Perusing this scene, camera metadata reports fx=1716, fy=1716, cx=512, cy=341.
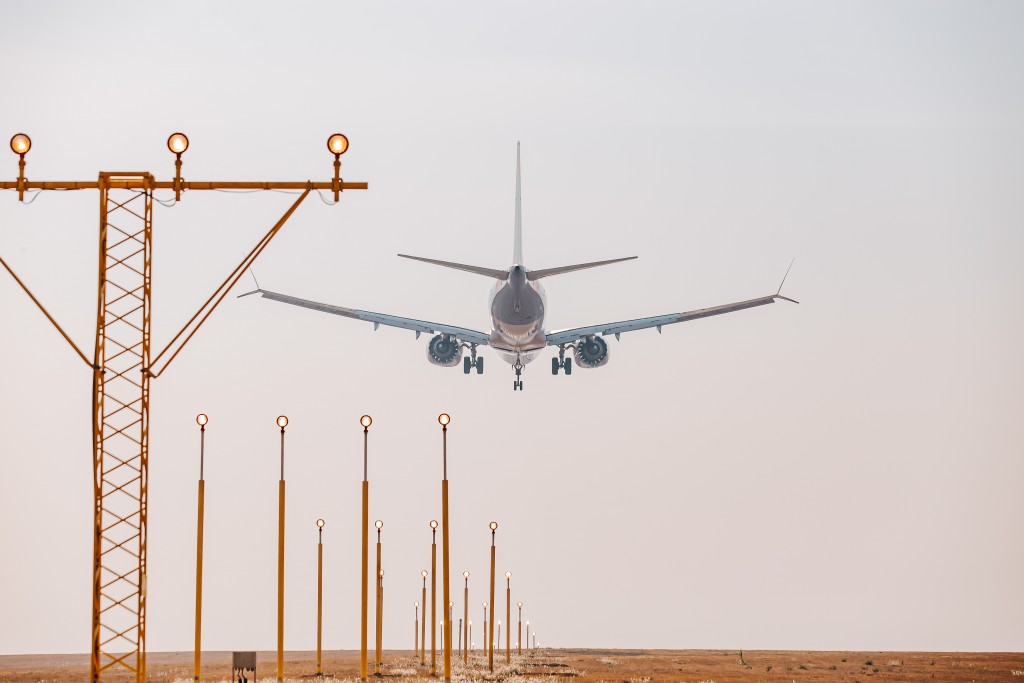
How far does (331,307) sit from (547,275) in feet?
58.6

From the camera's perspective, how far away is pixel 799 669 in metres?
94.6

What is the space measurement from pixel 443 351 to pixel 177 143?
66.9 meters

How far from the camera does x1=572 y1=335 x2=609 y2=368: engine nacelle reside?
10212 centimetres

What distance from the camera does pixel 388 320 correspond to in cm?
10519

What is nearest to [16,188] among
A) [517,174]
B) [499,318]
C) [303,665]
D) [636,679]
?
[636,679]

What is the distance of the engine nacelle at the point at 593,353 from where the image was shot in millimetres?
102125

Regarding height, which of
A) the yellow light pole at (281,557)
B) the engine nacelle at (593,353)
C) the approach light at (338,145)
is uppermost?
the engine nacelle at (593,353)

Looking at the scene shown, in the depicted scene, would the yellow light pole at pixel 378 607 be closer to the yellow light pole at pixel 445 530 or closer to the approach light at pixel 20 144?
the yellow light pole at pixel 445 530

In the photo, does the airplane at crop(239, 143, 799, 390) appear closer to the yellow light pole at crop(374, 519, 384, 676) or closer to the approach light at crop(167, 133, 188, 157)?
the yellow light pole at crop(374, 519, 384, 676)

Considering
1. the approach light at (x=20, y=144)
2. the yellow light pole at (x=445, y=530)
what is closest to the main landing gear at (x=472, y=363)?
the yellow light pole at (x=445, y=530)

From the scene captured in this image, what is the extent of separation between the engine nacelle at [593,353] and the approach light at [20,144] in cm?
6862

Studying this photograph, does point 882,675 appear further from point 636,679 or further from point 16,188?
point 16,188

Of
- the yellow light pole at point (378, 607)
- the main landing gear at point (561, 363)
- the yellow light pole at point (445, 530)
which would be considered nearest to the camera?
the yellow light pole at point (445, 530)

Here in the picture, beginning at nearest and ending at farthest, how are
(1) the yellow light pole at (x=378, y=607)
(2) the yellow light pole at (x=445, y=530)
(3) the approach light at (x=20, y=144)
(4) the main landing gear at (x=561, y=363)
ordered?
(3) the approach light at (x=20, y=144) < (2) the yellow light pole at (x=445, y=530) < (1) the yellow light pole at (x=378, y=607) < (4) the main landing gear at (x=561, y=363)
